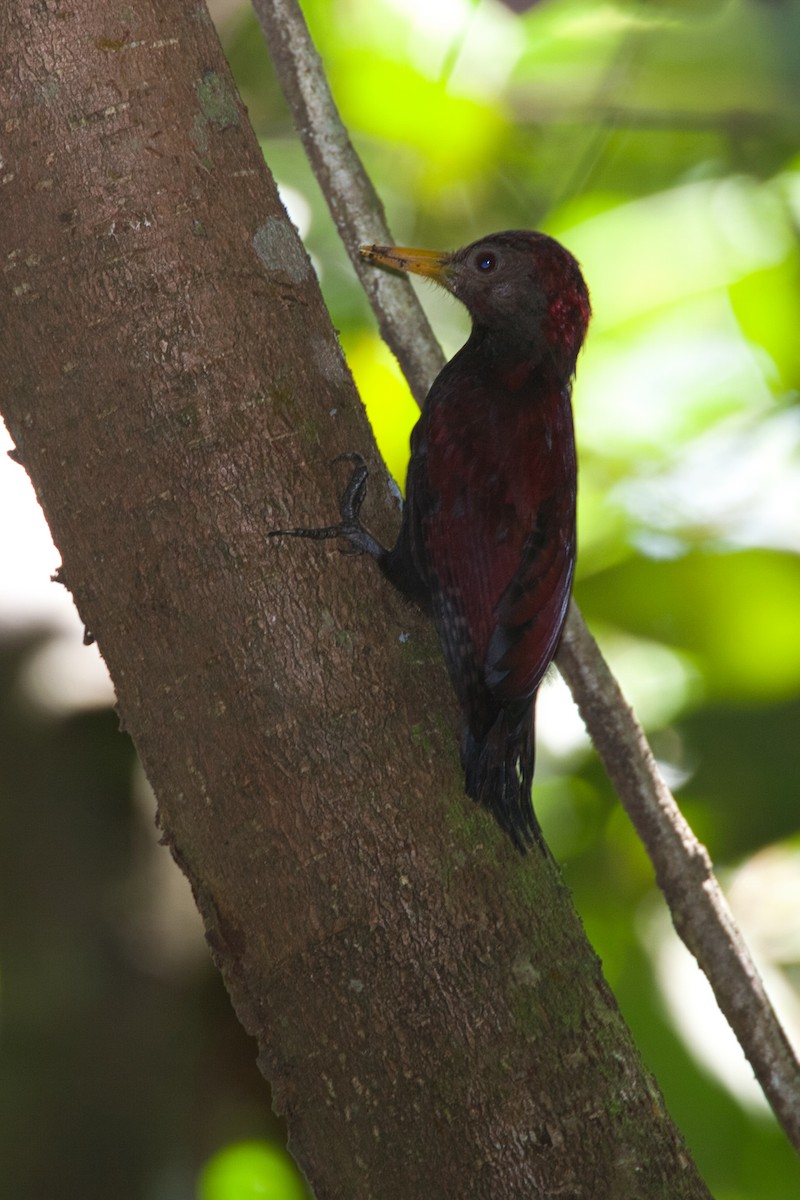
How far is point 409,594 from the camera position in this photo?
139 cm

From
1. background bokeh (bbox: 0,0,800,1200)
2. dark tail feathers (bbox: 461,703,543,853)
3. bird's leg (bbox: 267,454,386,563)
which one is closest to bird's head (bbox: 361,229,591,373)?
bird's leg (bbox: 267,454,386,563)

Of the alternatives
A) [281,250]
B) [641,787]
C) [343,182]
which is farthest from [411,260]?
[641,787]

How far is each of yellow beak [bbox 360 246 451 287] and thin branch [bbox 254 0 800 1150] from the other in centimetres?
6

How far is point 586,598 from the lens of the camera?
2.74 meters

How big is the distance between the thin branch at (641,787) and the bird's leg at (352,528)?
452mm

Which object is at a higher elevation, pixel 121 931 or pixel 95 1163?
pixel 121 931

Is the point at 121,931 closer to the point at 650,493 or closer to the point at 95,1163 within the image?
the point at 95,1163

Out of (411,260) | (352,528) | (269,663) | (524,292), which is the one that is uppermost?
(411,260)

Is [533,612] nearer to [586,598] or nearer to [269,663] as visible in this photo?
[269,663]

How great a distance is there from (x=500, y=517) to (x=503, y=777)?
1.24ft

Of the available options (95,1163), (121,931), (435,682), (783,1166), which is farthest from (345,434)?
(783,1166)

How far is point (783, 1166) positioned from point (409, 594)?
5.95ft

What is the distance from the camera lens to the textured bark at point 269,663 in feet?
3.93

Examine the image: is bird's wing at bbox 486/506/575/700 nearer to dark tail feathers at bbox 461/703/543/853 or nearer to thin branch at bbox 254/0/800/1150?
dark tail feathers at bbox 461/703/543/853
